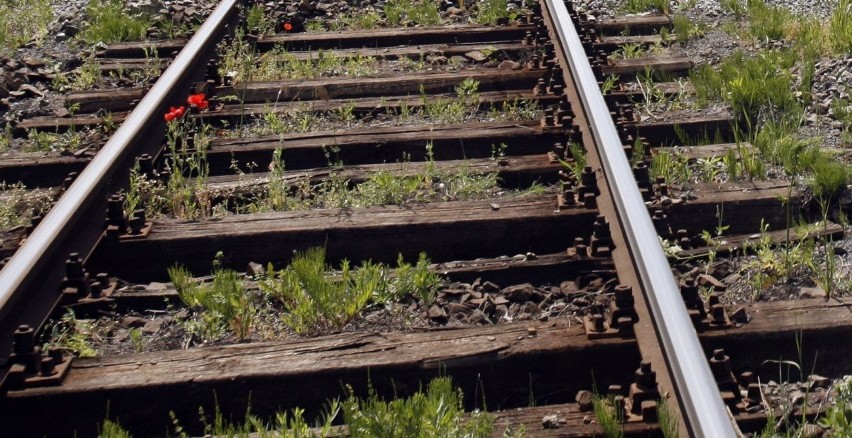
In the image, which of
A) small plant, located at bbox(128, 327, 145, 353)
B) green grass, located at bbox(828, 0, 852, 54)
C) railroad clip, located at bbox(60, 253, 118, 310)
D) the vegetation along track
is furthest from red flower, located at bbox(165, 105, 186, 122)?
green grass, located at bbox(828, 0, 852, 54)

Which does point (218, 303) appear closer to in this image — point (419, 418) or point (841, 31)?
point (419, 418)

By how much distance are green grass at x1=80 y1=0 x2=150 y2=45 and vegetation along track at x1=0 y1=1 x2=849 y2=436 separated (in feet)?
2.92

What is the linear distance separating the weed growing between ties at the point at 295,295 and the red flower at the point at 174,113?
1383 mm

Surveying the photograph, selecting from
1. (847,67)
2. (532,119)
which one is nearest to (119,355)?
(532,119)

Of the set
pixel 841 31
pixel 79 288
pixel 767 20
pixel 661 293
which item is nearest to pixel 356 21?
pixel 767 20

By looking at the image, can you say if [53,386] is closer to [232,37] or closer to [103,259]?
[103,259]

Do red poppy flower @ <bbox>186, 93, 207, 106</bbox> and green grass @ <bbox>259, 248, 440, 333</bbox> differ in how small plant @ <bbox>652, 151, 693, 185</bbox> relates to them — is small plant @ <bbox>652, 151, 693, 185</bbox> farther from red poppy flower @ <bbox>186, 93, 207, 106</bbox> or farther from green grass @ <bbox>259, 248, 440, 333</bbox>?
red poppy flower @ <bbox>186, 93, 207, 106</bbox>

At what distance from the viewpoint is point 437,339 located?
360cm

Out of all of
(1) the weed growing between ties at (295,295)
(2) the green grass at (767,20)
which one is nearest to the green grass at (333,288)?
(1) the weed growing between ties at (295,295)

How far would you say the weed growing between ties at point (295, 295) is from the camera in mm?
3818

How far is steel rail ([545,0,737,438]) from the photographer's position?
116 inches

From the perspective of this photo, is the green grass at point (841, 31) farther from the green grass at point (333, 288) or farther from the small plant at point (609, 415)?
the small plant at point (609, 415)

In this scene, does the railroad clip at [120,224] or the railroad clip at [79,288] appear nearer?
the railroad clip at [79,288]

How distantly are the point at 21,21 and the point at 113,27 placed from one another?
841mm
